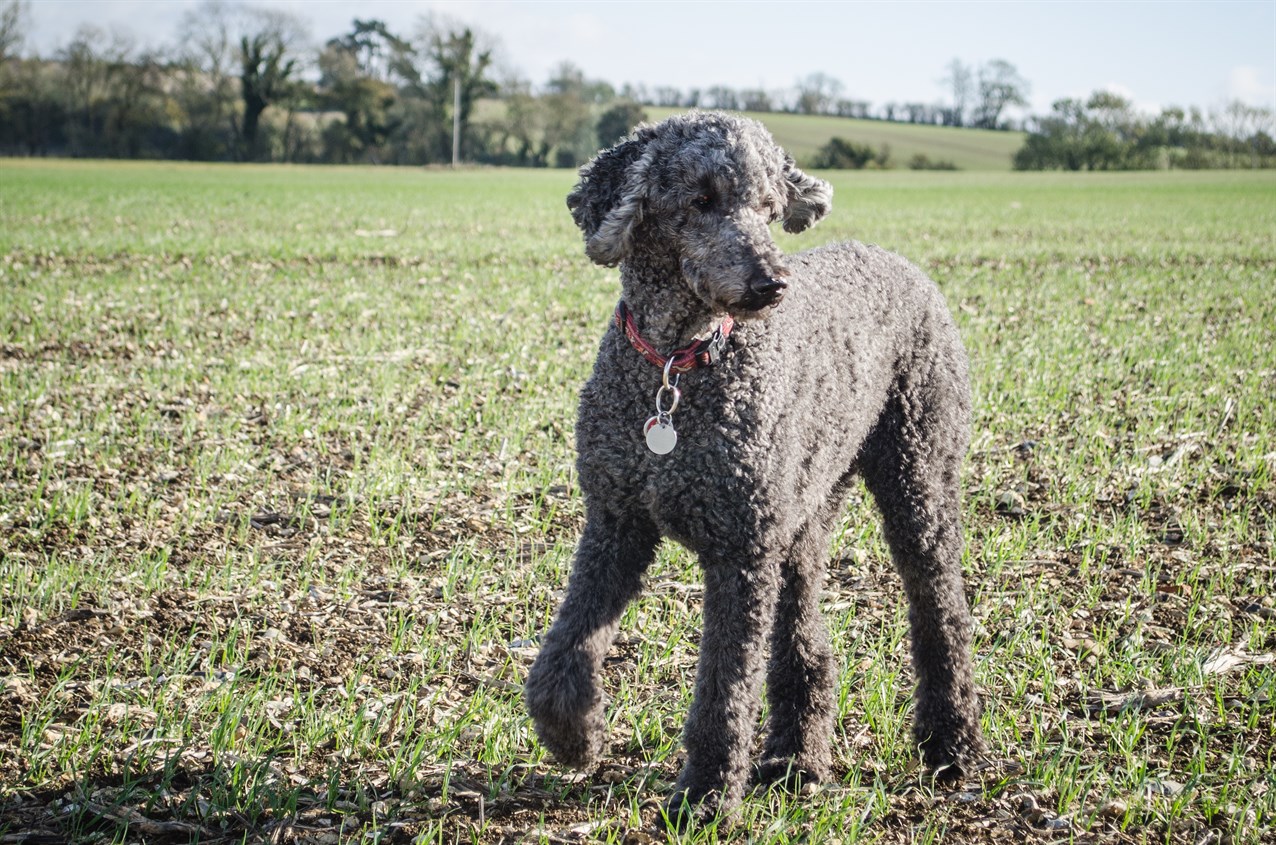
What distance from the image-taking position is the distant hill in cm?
7344

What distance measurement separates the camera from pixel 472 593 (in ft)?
15.7

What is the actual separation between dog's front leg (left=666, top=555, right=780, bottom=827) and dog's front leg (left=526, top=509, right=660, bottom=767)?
0.28m

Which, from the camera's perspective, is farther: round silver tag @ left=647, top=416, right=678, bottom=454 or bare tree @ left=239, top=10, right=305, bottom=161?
bare tree @ left=239, top=10, right=305, bottom=161

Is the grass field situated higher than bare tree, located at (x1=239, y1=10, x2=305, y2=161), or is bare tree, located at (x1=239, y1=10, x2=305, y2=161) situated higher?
bare tree, located at (x1=239, y1=10, x2=305, y2=161)

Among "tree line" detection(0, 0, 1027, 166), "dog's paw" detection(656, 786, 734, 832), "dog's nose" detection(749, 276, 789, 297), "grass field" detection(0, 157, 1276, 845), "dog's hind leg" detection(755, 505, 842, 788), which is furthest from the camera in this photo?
"tree line" detection(0, 0, 1027, 166)

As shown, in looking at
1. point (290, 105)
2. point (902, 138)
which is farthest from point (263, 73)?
point (902, 138)

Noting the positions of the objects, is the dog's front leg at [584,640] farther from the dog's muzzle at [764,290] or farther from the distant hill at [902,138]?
the distant hill at [902,138]

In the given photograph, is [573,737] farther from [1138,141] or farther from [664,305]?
[1138,141]

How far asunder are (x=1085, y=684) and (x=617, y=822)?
7.26 ft

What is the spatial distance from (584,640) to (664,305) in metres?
1.08

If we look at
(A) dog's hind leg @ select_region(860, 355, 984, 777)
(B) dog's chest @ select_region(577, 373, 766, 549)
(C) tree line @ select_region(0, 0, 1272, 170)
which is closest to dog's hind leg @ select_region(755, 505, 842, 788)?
(A) dog's hind leg @ select_region(860, 355, 984, 777)

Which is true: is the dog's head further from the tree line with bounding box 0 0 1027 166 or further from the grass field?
the tree line with bounding box 0 0 1027 166

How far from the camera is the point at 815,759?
11.7 feet

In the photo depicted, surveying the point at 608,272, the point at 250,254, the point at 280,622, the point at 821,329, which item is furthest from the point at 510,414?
the point at 250,254
